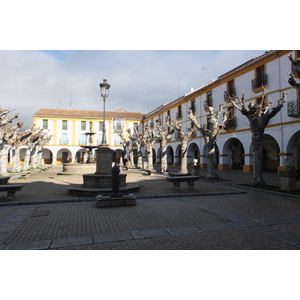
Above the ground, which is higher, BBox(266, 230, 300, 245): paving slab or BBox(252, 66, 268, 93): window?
BBox(252, 66, 268, 93): window

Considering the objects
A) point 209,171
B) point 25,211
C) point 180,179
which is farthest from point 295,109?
point 25,211

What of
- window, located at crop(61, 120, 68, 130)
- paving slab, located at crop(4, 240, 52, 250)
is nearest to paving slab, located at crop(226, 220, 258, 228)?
paving slab, located at crop(4, 240, 52, 250)

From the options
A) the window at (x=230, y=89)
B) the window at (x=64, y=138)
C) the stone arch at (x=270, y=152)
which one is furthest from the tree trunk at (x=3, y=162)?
A: the window at (x=64, y=138)

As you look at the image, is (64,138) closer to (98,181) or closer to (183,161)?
(183,161)

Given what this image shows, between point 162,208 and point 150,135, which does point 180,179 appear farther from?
point 150,135

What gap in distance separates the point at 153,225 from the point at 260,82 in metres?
18.3

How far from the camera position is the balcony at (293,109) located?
51.1ft

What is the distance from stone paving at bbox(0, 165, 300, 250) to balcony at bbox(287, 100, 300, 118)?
997cm

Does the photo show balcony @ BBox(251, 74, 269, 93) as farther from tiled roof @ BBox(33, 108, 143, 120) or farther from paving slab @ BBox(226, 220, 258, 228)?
tiled roof @ BBox(33, 108, 143, 120)

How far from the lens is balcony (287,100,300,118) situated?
51.1 ft

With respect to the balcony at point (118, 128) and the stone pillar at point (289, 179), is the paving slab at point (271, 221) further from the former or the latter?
the balcony at point (118, 128)

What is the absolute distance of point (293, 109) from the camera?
15781 mm

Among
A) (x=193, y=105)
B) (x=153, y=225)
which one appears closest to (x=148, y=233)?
(x=153, y=225)

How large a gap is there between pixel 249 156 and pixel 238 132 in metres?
2.63
